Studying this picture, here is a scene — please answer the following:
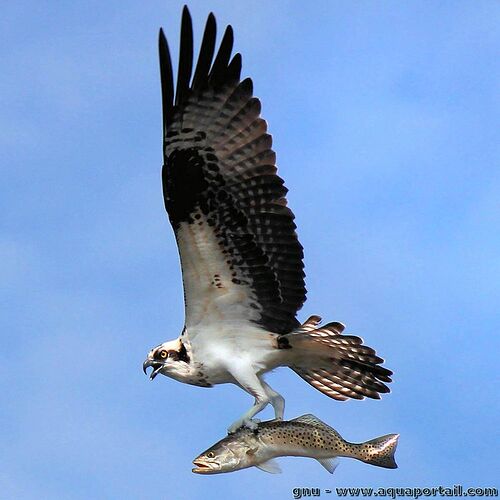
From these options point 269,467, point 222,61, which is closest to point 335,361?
point 269,467

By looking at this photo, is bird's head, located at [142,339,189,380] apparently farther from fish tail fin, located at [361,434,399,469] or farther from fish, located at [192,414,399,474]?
fish tail fin, located at [361,434,399,469]

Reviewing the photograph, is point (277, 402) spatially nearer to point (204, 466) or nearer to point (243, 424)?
point (243, 424)

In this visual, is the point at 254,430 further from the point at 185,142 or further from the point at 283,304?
the point at 185,142

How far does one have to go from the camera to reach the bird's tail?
51.2ft

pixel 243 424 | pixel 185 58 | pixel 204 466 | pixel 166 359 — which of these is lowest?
pixel 204 466

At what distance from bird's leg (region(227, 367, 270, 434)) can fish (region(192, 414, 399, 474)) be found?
12cm

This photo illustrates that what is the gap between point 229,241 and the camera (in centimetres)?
1543

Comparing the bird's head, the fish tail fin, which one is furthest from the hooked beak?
the fish tail fin

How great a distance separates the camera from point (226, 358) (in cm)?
1541

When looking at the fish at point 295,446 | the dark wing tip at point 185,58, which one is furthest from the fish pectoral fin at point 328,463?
the dark wing tip at point 185,58

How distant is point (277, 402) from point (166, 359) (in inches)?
40.4

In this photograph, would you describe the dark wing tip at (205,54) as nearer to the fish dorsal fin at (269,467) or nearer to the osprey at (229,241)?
the osprey at (229,241)

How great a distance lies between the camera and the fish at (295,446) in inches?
A: 581

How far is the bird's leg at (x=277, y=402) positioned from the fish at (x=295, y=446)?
33cm
